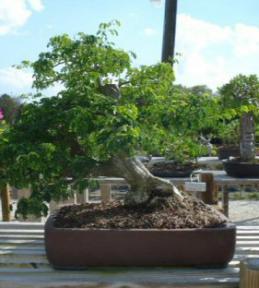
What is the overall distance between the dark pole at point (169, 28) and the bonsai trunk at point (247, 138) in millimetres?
1225

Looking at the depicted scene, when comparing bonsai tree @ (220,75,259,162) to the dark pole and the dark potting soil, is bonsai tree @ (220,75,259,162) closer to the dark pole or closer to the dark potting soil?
the dark pole

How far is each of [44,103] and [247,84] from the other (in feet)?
10.1

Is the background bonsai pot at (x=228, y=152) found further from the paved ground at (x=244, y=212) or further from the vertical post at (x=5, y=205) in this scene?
the vertical post at (x=5, y=205)

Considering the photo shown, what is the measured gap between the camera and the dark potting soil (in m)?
1.88

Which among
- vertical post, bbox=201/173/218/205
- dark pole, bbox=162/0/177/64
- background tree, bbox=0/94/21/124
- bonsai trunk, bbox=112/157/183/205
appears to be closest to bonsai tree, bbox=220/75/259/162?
vertical post, bbox=201/173/218/205

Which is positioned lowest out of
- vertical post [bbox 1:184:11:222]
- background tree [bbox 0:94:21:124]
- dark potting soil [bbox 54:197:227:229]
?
vertical post [bbox 1:184:11:222]

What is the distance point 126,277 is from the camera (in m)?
1.75

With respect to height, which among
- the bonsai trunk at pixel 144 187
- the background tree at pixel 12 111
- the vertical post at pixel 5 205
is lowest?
the vertical post at pixel 5 205

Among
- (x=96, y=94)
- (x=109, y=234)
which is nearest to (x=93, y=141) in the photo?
(x=96, y=94)

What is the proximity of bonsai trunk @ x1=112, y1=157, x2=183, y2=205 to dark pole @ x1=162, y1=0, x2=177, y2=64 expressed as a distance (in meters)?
3.50

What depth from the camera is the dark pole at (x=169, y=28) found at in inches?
220

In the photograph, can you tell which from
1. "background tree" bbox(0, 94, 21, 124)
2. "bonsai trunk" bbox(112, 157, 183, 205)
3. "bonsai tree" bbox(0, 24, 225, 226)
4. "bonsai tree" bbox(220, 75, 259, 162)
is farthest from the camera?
"bonsai tree" bbox(220, 75, 259, 162)

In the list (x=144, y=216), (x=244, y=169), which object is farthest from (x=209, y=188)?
(x=144, y=216)

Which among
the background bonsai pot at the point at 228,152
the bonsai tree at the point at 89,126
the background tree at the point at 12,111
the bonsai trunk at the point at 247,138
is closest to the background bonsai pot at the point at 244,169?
the bonsai trunk at the point at 247,138
